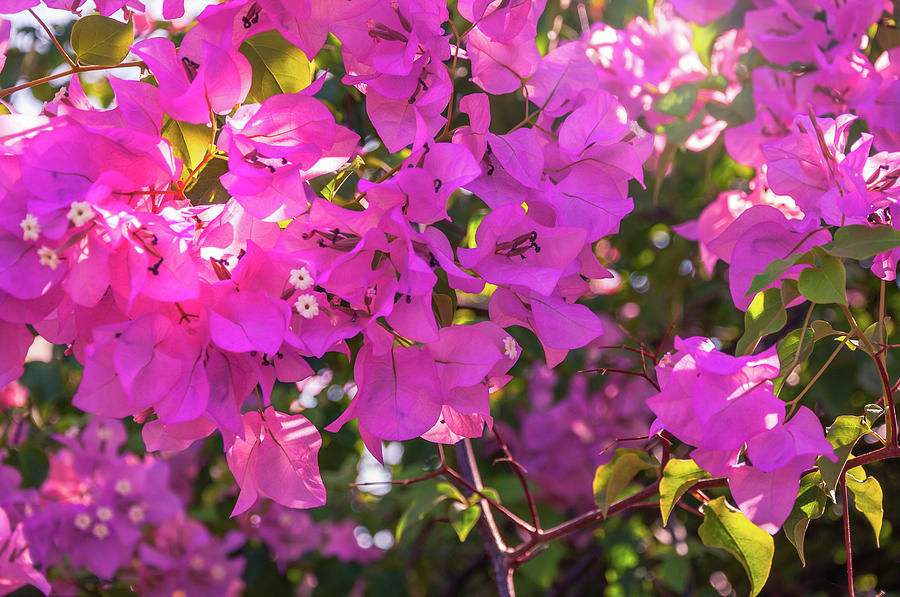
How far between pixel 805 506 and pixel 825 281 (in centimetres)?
20

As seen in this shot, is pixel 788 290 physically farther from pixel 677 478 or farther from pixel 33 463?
pixel 33 463

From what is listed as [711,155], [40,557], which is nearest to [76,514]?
[40,557]

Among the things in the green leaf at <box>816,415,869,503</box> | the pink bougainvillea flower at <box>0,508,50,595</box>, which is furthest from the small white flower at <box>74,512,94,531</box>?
the green leaf at <box>816,415,869,503</box>

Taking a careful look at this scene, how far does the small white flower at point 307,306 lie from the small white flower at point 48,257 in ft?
0.50

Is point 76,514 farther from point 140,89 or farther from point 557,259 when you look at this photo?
point 557,259

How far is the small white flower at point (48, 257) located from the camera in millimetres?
522

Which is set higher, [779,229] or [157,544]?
[779,229]

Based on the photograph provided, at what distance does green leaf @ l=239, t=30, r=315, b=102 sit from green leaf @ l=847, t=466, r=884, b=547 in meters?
0.58

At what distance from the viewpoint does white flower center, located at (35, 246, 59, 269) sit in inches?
20.6

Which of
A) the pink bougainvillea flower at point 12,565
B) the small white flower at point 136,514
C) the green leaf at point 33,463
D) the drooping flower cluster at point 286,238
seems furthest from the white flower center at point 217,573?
the drooping flower cluster at point 286,238

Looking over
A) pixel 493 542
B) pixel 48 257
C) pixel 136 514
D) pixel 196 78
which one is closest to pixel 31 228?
pixel 48 257

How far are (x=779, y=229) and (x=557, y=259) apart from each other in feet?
0.79

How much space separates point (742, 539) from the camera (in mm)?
655

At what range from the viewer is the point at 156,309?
555mm
